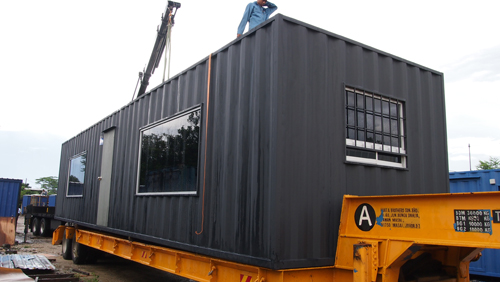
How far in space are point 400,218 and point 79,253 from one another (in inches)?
382

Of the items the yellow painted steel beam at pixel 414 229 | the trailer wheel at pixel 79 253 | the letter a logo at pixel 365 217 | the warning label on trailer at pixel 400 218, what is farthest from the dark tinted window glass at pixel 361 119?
the trailer wheel at pixel 79 253

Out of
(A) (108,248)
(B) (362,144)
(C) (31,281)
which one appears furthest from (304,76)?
(A) (108,248)

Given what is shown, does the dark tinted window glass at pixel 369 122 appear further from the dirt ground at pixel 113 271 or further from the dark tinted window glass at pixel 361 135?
the dirt ground at pixel 113 271

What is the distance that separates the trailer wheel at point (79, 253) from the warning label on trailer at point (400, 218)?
9380 millimetres

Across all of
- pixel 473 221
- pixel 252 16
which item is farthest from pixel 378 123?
pixel 252 16

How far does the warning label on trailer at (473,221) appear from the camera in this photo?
2877 millimetres

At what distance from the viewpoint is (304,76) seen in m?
4.15

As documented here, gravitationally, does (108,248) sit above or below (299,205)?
below

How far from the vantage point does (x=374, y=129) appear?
4676 millimetres

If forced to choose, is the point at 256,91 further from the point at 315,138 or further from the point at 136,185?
the point at 136,185

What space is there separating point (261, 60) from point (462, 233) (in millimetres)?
2486

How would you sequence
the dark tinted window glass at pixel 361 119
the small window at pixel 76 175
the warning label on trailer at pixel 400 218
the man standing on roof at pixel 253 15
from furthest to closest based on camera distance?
the small window at pixel 76 175 → the man standing on roof at pixel 253 15 → the dark tinted window glass at pixel 361 119 → the warning label on trailer at pixel 400 218

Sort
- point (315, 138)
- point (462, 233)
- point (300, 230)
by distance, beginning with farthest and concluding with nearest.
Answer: point (315, 138), point (300, 230), point (462, 233)

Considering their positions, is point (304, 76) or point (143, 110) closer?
point (304, 76)
